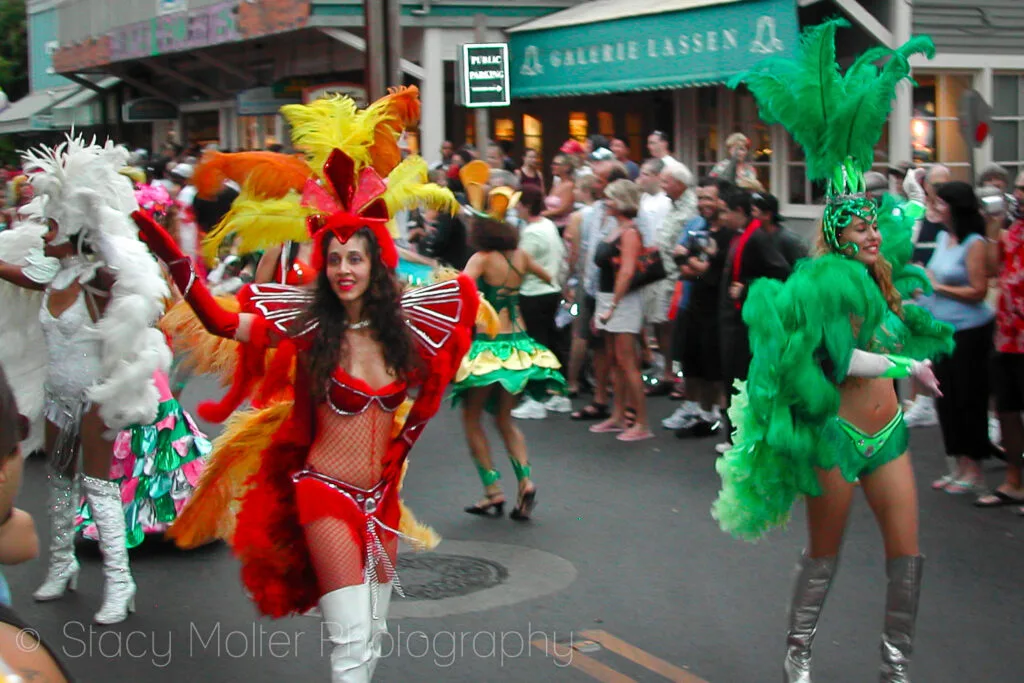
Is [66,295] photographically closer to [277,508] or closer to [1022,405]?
[277,508]

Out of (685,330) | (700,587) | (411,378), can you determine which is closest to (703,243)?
(685,330)

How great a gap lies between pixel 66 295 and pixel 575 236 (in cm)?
582

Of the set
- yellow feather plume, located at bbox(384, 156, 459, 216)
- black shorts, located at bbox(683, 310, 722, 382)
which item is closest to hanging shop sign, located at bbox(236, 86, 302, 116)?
black shorts, located at bbox(683, 310, 722, 382)

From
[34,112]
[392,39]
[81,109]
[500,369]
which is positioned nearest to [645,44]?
[392,39]

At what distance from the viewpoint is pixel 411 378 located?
450 centimetres

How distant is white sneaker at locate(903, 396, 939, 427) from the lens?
32.7ft

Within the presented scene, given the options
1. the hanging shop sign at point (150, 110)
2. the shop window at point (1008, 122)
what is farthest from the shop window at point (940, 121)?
the hanging shop sign at point (150, 110)

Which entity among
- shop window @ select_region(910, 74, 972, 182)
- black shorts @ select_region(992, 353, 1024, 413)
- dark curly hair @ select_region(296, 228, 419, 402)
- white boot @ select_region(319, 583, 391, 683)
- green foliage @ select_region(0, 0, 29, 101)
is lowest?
white boot @ select_region(319, 583, 391, 683)

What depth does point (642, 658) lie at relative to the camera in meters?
5.32

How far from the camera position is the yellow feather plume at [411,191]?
4.79 m

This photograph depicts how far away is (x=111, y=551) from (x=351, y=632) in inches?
89.2

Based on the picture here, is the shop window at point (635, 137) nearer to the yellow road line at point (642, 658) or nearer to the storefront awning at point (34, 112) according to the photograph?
the yellow road line at point (642, 658)

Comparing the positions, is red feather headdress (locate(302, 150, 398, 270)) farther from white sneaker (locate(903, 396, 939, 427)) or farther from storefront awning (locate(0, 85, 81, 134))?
storefront awning (locate(0, 85, 81, 134))

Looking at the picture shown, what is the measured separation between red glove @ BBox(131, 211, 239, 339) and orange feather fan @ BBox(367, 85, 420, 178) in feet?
2.75
